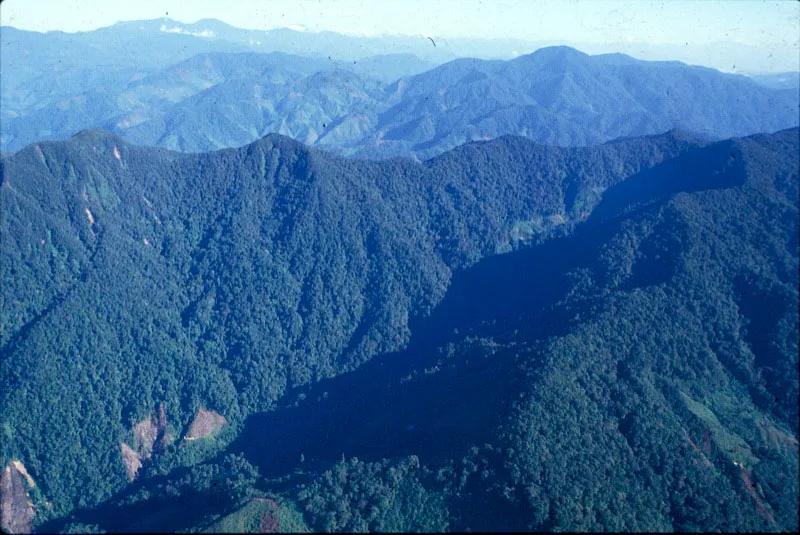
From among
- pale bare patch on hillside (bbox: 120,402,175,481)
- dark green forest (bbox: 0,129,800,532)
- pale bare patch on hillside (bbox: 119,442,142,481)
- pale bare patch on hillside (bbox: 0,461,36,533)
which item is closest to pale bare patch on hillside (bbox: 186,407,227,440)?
dark green forest (bbox: 0,129,800,532)

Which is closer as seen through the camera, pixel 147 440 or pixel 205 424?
pixel 147 440

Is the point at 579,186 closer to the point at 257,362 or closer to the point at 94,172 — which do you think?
the point at 257,362

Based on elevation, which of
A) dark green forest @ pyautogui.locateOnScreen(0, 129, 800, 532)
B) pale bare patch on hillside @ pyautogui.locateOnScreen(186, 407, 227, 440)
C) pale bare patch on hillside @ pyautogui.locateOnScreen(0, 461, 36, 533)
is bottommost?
pale bare patch on hillside @ pyautogui.locateOnScreen(0, 461, 36, 533)

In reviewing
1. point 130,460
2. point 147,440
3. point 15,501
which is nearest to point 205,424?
point 147,440

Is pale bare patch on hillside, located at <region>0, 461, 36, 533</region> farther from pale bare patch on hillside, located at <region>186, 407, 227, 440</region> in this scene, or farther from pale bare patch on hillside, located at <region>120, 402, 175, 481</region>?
pale bare patch on hillside, located at <region>186, 407, 227, 440</region>

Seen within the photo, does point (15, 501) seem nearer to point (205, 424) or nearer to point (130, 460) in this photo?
point (130, 460)

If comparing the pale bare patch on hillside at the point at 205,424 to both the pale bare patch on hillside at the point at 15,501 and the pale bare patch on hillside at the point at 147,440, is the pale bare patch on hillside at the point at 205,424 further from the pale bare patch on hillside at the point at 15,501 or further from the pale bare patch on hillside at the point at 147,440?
the pale bare patch on hillside at the point at 15,501

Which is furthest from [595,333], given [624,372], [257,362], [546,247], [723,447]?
[257,362]
